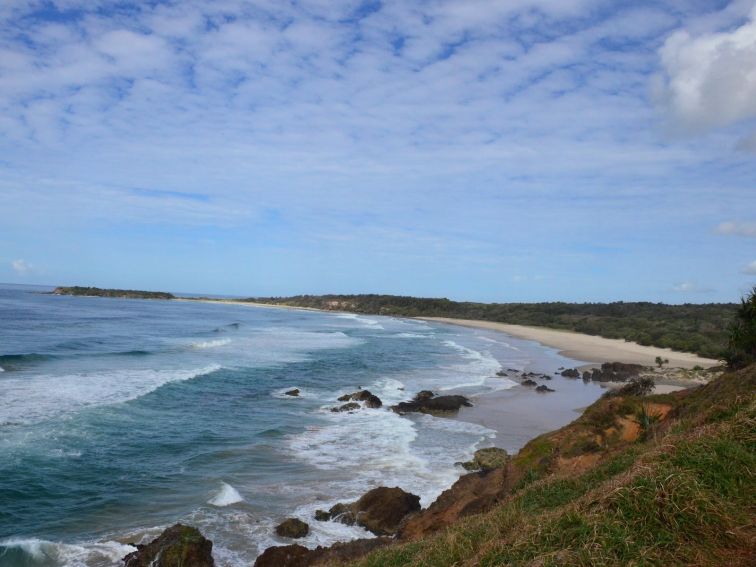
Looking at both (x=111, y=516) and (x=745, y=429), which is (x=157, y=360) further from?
(x=745, y=429)

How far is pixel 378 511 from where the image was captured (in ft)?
40.5

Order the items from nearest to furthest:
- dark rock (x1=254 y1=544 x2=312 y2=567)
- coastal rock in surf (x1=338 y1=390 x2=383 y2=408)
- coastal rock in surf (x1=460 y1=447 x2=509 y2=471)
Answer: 1. dark rock (x1=254 y1=544 x2=312 y2=567)
2. coastal rock in surf (x1=460 y1=447 x2=509 y2=471)
3. coastal rock in surf (x1=338 y1=390 x2=383 y2=408)

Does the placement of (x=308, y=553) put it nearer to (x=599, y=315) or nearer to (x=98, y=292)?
(x=599, y=315)

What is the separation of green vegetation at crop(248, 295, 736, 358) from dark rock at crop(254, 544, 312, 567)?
49.4 ft

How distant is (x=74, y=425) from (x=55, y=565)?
31.1 ft

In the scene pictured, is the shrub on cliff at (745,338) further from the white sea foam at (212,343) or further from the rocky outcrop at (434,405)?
the white sea foam at (212,343)

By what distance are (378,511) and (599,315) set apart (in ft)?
289

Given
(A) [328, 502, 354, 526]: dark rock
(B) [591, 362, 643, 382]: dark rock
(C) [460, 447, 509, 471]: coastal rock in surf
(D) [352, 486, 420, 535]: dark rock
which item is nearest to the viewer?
(D) [352, 486, 420, 535]: dark rock

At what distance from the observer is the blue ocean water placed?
1198 centimetres

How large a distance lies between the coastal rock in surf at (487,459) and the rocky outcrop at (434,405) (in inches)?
279

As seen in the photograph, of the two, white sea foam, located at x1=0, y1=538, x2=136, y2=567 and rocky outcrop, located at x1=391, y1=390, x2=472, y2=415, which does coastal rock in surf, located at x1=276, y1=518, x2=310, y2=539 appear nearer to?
white sea foam, located at x1=0, y1=538, x2=136, y2=567

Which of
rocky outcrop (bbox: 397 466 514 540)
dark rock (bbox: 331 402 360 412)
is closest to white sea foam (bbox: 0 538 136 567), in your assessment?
rocky outcrop (bbox: 397 466 514 540)

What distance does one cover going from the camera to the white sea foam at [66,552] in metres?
10.4

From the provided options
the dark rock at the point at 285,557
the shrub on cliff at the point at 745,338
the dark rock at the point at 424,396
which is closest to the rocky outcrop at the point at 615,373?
the dark rock at the point at 424,396
